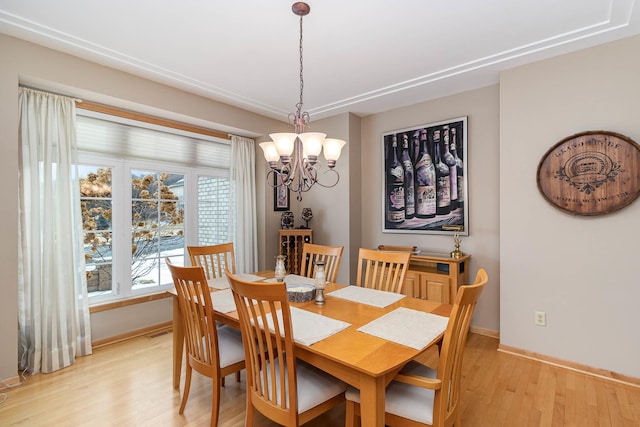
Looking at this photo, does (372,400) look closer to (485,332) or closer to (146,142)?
(485,332)

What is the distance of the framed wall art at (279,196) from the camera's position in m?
4.33

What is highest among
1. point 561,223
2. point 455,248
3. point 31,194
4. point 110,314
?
point 31,194

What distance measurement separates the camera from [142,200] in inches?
131

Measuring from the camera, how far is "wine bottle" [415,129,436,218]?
350 cm

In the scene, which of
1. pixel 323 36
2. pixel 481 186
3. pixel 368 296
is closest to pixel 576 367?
pixel 481 186

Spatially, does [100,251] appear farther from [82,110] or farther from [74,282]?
[82,110]

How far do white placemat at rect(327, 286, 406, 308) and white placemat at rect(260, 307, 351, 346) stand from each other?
0.39 m

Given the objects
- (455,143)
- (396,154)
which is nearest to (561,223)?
(455,143)

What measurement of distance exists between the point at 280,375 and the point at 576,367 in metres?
2.59

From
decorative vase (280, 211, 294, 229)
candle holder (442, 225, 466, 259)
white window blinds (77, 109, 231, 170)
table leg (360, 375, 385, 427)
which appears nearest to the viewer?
table leg (360, 375, 385, 427)

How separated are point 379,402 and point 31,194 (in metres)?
2.98

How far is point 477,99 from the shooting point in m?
3.26

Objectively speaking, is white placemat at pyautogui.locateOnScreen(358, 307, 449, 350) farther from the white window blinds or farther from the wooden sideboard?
the white window blinds

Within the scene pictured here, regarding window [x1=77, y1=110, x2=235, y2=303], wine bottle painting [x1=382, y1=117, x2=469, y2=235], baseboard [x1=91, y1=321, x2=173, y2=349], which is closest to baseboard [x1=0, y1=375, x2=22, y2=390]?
baseboard [x1=91, y1=321, x2=173, y2=349]
